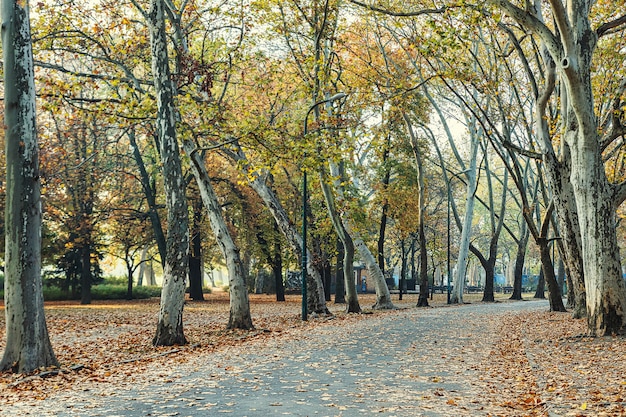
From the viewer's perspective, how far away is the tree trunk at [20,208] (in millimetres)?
11156

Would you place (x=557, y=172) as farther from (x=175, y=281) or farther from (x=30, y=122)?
(x=30, y=122)

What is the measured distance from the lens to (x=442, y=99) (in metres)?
35.9

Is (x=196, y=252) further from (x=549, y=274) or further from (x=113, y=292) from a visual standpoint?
(x=549, y=274)

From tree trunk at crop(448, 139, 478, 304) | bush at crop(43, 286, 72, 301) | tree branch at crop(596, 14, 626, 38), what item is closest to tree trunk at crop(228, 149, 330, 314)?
tree branch at crop(596, 14, 626, 38)

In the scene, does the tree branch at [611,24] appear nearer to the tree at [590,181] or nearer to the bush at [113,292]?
the tree at [590,181]

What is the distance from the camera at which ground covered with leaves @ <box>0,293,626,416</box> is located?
8188 millimetres

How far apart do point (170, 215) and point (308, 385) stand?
697 cm

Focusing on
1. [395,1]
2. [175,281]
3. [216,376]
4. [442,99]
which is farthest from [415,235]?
[216,376]

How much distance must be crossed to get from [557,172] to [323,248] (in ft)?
73.7

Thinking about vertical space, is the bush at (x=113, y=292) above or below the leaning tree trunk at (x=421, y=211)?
below

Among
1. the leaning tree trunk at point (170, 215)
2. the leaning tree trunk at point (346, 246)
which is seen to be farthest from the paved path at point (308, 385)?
the leaning tree trunk at point (346, 246)

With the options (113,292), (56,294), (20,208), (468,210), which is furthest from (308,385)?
(113,292)

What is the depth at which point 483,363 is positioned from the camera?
39.7 feet

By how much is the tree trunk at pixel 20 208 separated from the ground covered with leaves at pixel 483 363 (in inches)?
21.1
